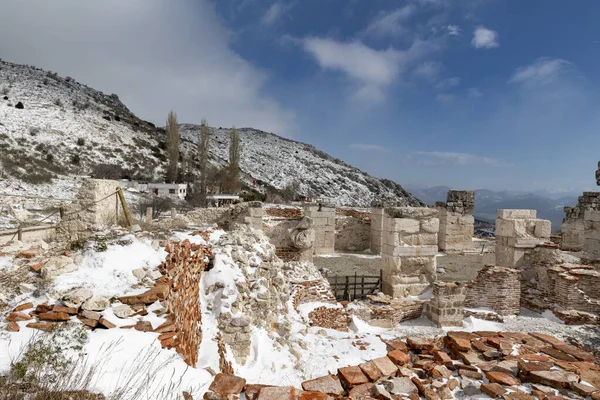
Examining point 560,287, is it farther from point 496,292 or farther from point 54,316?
point 54,316

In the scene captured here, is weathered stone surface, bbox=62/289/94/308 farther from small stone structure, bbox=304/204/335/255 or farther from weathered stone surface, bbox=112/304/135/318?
small stone structure, bbox=304/204/335/255

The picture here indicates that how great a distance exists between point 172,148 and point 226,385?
41.4 meters

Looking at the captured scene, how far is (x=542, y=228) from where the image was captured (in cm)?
917

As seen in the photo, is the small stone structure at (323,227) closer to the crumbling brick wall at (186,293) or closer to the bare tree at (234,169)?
the crumbling brick wall at (186,293)

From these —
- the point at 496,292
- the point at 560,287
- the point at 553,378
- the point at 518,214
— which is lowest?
the point at 553,378

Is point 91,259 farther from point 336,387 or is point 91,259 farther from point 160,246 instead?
point 336,387

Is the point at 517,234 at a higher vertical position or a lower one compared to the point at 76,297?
higher

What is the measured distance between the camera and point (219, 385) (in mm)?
2893

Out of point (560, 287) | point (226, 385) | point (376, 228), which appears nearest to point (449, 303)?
point (560, 287)

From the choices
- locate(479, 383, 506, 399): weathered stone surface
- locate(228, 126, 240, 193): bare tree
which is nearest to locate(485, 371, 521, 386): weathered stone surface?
locate(479, 383, 506, 399): weathered stone surface

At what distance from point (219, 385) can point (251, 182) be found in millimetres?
51290

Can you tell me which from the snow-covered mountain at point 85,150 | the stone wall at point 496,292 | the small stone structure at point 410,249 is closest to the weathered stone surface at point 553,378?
the stone wall at point 496,292

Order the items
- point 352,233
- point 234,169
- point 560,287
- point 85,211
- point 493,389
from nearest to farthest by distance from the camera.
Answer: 1. point 493,389
2. point 85,211
3. point 560,287
4. point 352,233
5. point 234,169

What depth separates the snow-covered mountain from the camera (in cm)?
2908
